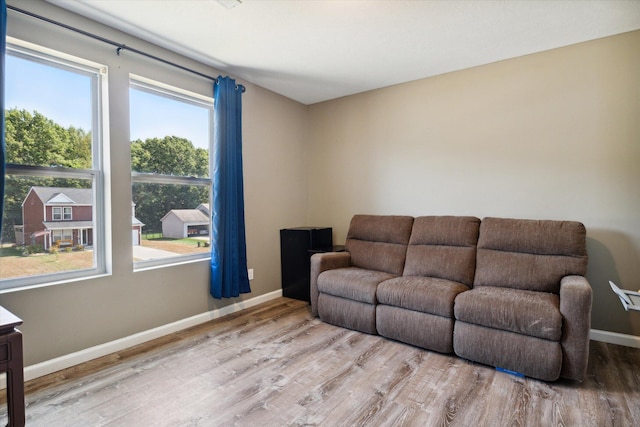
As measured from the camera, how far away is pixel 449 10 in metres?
2.23

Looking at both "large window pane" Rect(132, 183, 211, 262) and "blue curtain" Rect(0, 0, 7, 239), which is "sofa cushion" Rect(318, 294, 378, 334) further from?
"blue curtain" Rect(0, 0, 7, 239)

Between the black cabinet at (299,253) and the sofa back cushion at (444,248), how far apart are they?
102 cm

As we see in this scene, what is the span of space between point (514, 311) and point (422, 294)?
63 cm

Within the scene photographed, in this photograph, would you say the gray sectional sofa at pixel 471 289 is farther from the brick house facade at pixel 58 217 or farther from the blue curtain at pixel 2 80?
the blue curtain at pixel 2 80

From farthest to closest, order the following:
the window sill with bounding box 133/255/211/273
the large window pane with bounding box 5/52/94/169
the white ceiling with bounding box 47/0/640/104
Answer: the window sill with bounding box 133/255/211/273, the white ceiling with bounding box 47/0/640/104, the large window pane with bounding box 5/52/94/169

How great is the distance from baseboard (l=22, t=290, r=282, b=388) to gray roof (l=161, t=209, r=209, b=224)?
917mm

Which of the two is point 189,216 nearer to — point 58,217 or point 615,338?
point 58,217

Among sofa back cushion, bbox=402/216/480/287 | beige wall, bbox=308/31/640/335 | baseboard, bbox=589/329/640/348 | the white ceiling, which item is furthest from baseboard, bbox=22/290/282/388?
baseboard, bbox=589/329/640/348

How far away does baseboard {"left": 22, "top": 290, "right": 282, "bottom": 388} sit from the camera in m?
2.13

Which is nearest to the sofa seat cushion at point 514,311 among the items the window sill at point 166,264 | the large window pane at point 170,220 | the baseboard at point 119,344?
the baseboard at point 119,344

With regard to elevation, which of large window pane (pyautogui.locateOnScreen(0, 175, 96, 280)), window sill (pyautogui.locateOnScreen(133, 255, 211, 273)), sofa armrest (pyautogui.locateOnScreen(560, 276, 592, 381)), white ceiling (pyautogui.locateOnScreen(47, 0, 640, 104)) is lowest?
sofa armrest (pyautogui.locateOnScreen(560, 276, 592, 381))

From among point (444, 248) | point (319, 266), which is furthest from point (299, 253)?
point (444, 248)

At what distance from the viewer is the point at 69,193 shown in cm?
235

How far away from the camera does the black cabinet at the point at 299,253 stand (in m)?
3.75
